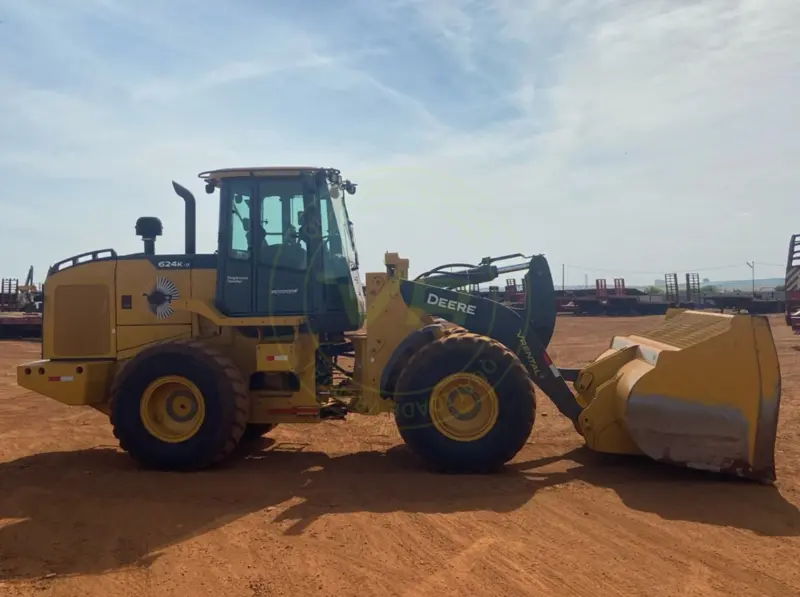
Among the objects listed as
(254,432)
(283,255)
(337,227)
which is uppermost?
(337,227)

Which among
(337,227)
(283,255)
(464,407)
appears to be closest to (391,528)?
(464,407)

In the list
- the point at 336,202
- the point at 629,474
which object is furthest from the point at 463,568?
the point at 336,202

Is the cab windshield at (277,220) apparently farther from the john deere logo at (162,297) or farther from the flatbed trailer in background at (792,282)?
the flatbed trailer in background at (792,282)

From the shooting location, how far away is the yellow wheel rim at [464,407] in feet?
23.1

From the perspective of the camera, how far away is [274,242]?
7934 mm

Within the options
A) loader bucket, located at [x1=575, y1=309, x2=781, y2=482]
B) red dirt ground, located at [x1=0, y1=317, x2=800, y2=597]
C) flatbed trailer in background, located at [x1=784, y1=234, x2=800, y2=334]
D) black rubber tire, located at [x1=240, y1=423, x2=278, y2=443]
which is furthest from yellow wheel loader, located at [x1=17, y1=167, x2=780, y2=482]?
flatbed trailer in background, located at [x1=784, y1=234, x2=800, y2=334]

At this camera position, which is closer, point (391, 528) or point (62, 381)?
point (391, 528)

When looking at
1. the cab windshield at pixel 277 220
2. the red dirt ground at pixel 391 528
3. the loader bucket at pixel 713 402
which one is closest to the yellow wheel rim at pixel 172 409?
the red dirt ground at pixel 391 528

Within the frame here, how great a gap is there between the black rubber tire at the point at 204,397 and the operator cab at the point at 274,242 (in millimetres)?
751

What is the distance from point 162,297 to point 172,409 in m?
1.33

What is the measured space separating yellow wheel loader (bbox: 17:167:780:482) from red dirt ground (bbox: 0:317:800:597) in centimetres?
45

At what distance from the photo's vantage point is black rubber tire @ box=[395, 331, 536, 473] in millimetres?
6980

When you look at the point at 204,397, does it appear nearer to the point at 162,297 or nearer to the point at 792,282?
the point at 162,297

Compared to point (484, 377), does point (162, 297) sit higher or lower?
higher
